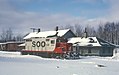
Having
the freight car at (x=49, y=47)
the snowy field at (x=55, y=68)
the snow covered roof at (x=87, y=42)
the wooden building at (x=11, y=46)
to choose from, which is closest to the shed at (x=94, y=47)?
the snow covered roof at (x=87, y=42)

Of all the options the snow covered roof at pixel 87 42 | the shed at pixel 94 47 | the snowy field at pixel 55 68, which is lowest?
the snowy field at pixel 55 68

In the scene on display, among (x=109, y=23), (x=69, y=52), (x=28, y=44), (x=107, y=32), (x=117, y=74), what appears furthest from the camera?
(x=109, y=23)

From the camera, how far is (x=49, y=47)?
56.0 metres

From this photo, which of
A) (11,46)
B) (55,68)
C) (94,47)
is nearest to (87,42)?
(94,47)

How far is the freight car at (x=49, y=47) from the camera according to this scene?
160 ft

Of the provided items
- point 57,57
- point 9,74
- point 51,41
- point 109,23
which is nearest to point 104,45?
point 51,41

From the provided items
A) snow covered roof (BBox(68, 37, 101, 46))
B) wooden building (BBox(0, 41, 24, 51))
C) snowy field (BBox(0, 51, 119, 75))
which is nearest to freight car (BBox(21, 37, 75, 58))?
snow covered roof (BBox(68, 37, 101, 46))

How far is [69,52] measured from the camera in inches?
1861

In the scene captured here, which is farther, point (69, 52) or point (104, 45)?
point (104, 45)

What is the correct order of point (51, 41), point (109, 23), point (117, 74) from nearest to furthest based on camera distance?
point (117, 74)
point (51, 41)
point (109, 23)

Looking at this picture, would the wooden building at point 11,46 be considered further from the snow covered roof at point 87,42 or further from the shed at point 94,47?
the shed at point 94,47

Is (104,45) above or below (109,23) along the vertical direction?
below

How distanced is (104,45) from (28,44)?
65.0 ft

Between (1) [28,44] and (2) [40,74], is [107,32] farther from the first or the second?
(2) [40,74]
